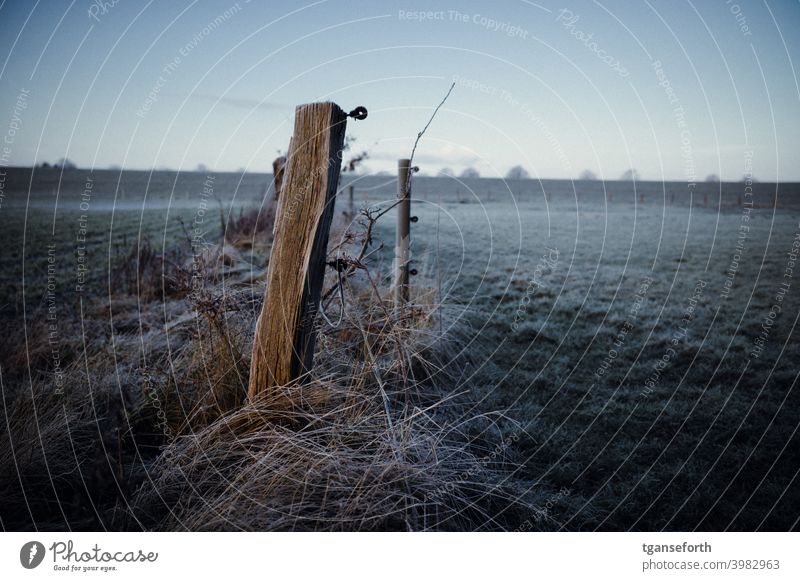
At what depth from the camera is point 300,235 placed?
8.75ft

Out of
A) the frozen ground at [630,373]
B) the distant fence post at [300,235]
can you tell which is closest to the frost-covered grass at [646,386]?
the frozen ground at [630,373]

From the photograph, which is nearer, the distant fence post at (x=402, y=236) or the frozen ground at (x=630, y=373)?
the frozen ground at (x=630, y=373)

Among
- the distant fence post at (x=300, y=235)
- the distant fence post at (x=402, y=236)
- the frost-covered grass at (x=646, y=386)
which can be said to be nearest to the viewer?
the distant fence post at (x=300, y=235)

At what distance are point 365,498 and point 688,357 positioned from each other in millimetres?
3798

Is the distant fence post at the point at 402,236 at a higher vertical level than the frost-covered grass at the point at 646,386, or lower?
higher

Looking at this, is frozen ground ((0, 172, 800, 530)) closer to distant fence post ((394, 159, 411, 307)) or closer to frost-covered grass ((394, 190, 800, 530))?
frost-covered grass ((394, 190, 800, 530))

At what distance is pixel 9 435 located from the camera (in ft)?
8.54

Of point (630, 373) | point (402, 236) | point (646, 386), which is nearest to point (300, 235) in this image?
point (402, 236)

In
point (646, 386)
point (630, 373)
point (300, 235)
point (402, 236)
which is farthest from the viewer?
point (402, 236)

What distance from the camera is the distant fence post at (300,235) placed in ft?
8.64

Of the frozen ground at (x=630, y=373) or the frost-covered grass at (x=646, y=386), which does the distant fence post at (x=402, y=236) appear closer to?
the frozen ground at (x=630, y=373)

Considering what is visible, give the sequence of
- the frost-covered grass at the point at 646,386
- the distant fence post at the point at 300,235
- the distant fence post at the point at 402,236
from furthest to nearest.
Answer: the distant fence post at the point at 402,236 → the frost-covered grass at the point at 646,386 → the distant fence post at the point at 300,235

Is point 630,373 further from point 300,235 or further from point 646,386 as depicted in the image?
point 300,235

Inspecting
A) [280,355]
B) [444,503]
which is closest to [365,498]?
[444,503]
